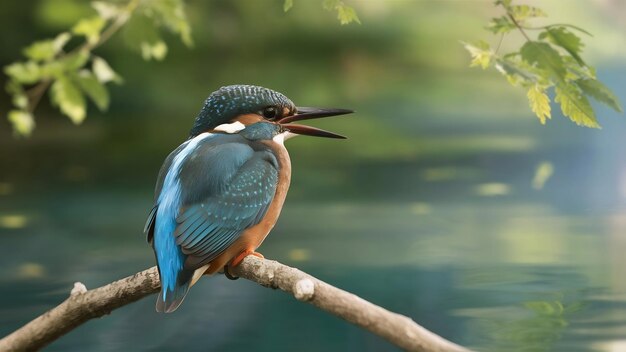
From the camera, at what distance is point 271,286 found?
187 centimetres

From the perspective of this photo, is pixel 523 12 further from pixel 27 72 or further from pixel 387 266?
pixel 387 266

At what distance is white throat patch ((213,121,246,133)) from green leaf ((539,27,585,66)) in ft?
2.31

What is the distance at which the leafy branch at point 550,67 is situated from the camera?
1.72 metres

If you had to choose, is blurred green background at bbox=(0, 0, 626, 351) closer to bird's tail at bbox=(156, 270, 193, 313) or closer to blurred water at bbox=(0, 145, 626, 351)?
blurred water at bbox=(0, 145, 626, 351)

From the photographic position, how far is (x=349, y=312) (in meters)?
1.65

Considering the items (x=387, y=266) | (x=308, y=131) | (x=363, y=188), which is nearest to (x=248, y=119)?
(x=308, y=131)

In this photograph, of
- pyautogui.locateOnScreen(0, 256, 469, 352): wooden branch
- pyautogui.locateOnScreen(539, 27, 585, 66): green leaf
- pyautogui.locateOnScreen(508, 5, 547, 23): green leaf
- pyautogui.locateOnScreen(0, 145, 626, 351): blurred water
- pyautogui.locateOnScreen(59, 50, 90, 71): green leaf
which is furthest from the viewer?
pyautogui.locateOnScreen(0, 145, 626, 351): blurred water

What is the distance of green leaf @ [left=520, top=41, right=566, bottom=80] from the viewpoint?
1.71 meters

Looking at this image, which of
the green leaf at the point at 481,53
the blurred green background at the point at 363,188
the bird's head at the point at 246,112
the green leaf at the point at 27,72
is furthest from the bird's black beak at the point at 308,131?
the blurred green background at the point at 363,188

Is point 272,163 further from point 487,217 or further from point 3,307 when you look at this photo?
point 487,217

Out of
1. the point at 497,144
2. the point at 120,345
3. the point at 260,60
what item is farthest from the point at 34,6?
the point at 120,345

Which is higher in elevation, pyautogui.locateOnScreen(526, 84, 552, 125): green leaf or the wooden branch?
pyautogui.locateOnScreen(526, 84, 552, 125): green leaf

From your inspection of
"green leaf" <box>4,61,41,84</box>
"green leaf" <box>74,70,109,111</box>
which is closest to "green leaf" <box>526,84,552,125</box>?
"green leaf" <box>74,70,109,111</box>

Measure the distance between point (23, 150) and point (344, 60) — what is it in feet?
7.54
